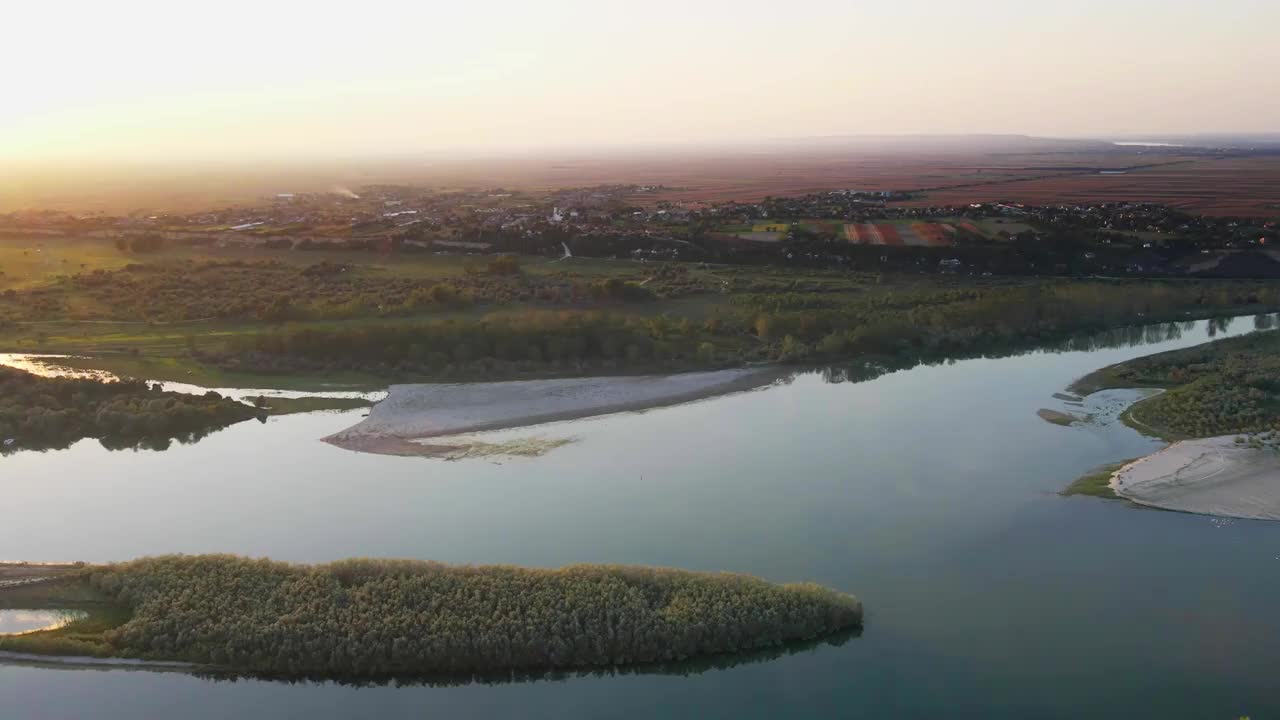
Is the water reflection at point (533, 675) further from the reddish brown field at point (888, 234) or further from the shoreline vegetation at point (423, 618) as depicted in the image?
the reddish brown field at point (888, 234)

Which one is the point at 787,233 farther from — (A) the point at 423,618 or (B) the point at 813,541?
(A) the point at 423,618

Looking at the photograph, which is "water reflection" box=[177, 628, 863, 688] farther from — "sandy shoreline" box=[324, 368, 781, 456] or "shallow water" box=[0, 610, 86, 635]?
"sandy shoreline" box=[324, 368, 781, 456]

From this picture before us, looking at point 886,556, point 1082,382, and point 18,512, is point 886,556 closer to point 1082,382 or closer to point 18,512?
point 1082,382

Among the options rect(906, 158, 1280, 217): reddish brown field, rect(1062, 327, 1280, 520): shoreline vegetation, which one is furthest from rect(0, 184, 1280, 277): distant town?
rect(1062, 327, 1280, 520): shoreline vegetation

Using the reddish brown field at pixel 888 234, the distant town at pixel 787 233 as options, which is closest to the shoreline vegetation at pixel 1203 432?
the distant town at pixel 787 233

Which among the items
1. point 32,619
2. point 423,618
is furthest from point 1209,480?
point 32,619

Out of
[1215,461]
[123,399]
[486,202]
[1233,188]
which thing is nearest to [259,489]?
[123,399]
